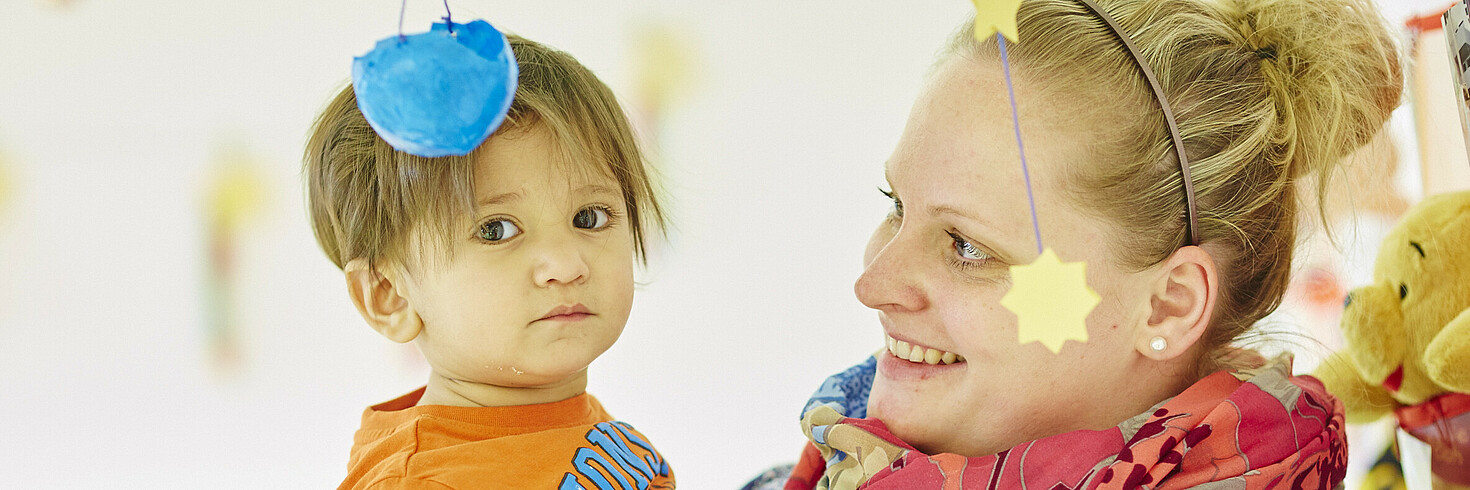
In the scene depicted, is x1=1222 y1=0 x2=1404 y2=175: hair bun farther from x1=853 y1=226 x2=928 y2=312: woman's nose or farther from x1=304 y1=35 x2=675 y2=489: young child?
x1=304 y1=35 x2=675 y2=489: young child

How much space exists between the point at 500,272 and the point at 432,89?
12.9 inches

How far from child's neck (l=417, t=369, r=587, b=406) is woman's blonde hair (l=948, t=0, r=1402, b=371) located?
50cm

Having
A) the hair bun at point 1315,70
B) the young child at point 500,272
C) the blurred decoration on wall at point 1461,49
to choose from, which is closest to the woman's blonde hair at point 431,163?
the young child at point 500,272

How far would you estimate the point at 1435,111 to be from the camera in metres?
1.34

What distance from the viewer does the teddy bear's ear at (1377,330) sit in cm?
123

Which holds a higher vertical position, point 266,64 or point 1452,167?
point 266,64

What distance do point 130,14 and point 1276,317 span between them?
5.35 ft

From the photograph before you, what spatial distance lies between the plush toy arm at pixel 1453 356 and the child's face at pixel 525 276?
79cm

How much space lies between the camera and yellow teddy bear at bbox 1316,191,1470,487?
116cm

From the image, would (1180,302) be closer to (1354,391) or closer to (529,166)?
(1354,391)

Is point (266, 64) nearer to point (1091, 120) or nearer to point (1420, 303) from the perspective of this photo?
point (1091, 120)

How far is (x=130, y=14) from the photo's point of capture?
5.75ft

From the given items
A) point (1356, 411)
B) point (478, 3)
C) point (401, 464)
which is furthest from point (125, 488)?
point (1356, 411)

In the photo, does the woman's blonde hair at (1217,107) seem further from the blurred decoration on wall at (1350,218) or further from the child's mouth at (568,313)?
the child's mouth at (568,313)
